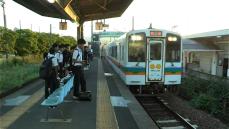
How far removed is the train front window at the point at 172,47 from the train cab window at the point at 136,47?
101 centimetres

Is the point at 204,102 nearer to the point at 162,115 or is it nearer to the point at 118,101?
the point at 162,115

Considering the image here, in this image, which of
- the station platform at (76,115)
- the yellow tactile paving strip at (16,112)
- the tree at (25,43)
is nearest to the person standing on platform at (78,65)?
the station platform at (76,115)

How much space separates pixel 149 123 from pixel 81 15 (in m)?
20.1

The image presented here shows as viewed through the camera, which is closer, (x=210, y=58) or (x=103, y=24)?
(x=103, y=24)

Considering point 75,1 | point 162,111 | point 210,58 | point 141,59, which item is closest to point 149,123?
point 162,111

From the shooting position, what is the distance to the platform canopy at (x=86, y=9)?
19703mm

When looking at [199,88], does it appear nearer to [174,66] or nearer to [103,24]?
[174,66]

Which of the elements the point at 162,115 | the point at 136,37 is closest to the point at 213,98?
the point at 162,115

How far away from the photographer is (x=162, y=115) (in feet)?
44.3

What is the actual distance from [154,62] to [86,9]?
10796mm

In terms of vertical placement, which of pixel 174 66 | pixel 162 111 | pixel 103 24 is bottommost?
pixel 162 111

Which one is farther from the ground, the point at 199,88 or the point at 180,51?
the point at 180,51

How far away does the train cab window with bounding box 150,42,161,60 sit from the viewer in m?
16.4

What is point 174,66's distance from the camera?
54.3 feet
